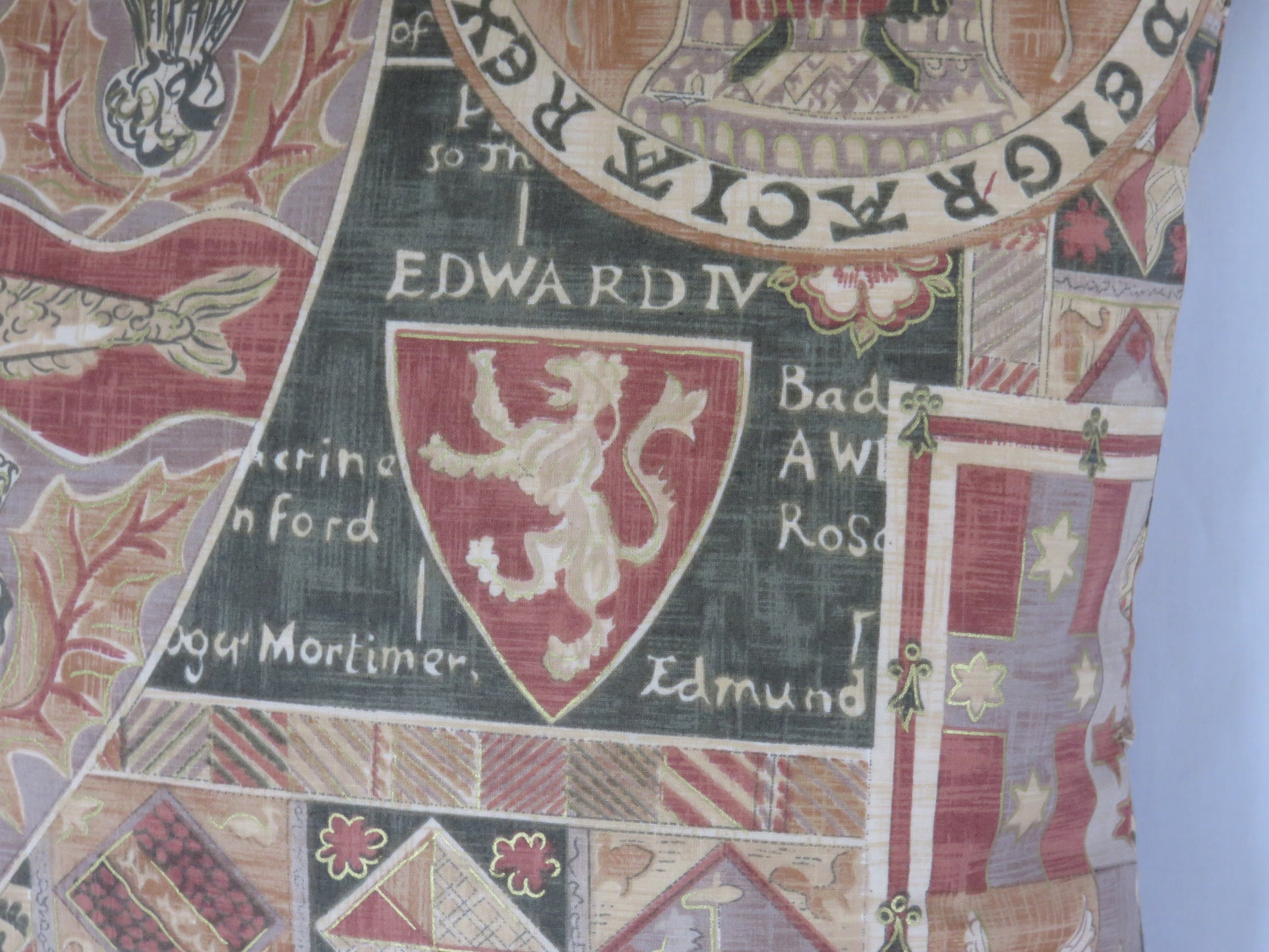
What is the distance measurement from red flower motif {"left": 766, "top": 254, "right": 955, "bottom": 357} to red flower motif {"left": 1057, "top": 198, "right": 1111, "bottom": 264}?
6cm

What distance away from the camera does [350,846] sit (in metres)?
0.53

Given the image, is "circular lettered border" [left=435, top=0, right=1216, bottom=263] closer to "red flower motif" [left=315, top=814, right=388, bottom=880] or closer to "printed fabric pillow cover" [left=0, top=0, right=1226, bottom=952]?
"printed fabric pillow cover" [left=0, top=0, right=1226, bottom=952]

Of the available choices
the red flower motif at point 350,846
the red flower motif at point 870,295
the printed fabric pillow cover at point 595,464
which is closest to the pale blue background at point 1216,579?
the printed fabric pillow cover at point 595,464

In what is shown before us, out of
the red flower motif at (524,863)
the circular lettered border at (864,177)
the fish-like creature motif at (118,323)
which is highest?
the circular lettered border at (864,177)

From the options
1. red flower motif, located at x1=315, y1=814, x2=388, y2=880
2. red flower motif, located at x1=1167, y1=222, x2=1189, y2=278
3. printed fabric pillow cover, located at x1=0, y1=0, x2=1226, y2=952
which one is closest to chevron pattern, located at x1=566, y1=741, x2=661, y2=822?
printed fabric pillow cover, located at x1=0, y1=0, x2=1226, y2=952

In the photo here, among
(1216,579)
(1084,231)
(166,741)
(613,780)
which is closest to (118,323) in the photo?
(166,741)

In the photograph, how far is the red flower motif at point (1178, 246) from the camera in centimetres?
54

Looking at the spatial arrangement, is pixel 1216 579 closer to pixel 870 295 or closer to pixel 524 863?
pixel 870 295

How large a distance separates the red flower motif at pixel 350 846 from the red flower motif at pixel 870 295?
337mm

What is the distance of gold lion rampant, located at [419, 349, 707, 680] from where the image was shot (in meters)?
0.51

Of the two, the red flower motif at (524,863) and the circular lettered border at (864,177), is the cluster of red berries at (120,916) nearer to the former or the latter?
the red flower motif at (524,863)

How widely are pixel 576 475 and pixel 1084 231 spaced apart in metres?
0.28

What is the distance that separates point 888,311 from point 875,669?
17 cm

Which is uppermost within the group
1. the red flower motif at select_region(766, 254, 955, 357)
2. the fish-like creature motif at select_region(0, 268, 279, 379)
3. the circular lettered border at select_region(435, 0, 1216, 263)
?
the circular lettered border at select_region(435, 0, 1216, 263)
